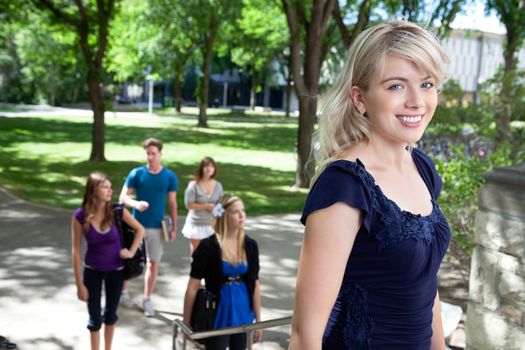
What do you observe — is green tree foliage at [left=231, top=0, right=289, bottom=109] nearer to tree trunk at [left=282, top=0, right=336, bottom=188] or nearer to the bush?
tree trunk at [left=282, top=0, right=336, bottom=188]

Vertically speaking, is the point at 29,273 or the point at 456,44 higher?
the point at 456,44

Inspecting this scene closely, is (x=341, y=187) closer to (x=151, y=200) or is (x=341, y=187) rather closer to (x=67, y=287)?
(x=151, y=200)

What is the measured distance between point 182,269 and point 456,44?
6527 cm

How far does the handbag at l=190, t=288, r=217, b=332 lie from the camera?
192 inches

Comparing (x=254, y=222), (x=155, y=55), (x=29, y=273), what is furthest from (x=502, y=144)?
(x=155, y=55)

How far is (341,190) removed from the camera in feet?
5.60

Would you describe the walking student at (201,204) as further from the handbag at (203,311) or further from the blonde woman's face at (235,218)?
the handbag at (203,311)

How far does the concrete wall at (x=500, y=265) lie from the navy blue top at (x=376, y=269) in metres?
2.32

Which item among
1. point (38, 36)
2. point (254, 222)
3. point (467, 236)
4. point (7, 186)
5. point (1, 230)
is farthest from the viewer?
point (38, 36)

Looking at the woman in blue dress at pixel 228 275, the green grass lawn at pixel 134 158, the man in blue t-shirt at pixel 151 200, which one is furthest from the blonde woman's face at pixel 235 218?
the green grass lawn at pixel 134 158

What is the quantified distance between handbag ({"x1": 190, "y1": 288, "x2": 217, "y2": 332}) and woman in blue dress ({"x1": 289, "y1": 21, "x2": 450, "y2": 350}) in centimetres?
310

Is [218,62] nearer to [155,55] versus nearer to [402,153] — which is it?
[155,55]

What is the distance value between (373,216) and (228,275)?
11.0 ft

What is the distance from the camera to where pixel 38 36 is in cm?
5141
